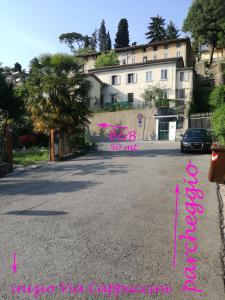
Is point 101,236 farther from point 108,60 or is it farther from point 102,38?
point 102,38

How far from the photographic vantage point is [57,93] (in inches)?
675

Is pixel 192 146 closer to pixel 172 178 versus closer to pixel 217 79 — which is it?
pixel 172 178

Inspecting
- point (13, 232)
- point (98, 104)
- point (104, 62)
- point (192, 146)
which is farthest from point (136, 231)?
point (104, 62)

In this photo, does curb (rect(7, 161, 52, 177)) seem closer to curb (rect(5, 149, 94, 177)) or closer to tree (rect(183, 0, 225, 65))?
curb (rect(5, 149, 94, 177))

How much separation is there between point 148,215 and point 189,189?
3059mm

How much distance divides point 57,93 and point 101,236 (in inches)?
523

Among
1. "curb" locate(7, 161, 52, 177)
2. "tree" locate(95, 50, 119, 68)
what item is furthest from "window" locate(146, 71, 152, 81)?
"curb" locate(7, 161, 52, 177)

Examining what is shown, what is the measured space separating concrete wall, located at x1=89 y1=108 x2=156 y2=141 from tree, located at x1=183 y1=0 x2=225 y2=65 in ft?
78.8

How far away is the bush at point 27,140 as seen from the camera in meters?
23.2

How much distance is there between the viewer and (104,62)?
59.5 m

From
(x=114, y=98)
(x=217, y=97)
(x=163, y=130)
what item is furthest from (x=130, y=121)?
(x=217, y=97)

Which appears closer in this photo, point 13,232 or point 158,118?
point 13,232

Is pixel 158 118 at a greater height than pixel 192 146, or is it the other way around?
pixel 158 118

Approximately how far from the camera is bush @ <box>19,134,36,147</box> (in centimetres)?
2322
